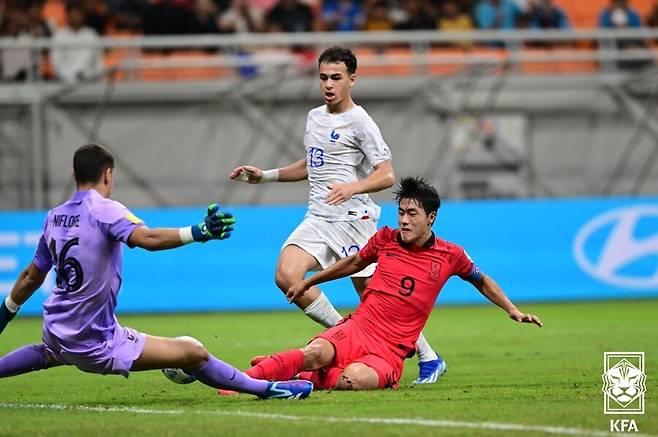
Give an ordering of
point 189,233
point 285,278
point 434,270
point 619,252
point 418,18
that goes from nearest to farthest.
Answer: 1. point 189,233
2. point 434,270
3. point 285,278
4. point 619,252
5. point 418,18

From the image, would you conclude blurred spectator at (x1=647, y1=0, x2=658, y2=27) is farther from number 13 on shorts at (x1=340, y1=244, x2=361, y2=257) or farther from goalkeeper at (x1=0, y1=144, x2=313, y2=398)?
goalkeeper at (x1=0, y1=144, x2=313, y2=398)

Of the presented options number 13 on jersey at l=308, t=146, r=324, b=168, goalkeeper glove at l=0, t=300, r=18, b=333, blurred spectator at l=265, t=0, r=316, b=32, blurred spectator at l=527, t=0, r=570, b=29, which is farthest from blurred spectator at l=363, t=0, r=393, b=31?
goalkeeper glove at l=0, t=300, r=18, b=333

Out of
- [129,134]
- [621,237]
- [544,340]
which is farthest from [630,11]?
→ [544,340]

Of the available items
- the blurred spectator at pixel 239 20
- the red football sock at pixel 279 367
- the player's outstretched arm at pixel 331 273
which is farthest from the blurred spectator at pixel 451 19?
the red football sock at pixel 279 367

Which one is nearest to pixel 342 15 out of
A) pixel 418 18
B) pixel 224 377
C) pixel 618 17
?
pixel 418 18

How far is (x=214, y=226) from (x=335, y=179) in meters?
3.10

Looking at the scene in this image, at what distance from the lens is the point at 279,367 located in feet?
27.4

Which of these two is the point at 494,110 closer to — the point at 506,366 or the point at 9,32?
the point at 9,32

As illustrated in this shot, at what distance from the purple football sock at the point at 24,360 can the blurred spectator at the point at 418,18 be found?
14.0m

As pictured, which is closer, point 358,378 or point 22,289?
point 22,289

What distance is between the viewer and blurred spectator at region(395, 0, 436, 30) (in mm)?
21047

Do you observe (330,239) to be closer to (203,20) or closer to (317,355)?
(317,355)

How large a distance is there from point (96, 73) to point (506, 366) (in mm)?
11224

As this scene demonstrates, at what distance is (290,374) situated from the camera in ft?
27.6
